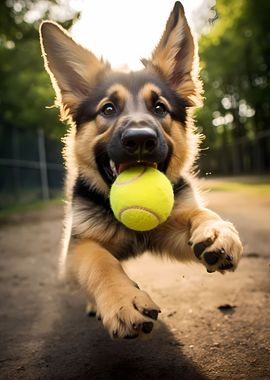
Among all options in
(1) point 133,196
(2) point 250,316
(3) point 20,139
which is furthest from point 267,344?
(3) point 20,139

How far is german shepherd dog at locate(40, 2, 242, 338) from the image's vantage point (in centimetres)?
277

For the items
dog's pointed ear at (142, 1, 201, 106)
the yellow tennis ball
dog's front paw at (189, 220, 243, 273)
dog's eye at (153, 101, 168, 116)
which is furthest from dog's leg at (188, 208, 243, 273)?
dog's pointed ear at (142, 1, 201, 106)

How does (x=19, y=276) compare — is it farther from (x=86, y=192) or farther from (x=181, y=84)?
(x=181, y=84)

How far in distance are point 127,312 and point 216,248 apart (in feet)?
1.91

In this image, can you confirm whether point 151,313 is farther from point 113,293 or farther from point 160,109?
point 160,109

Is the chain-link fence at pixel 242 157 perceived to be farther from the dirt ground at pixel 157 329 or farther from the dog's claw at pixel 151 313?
the dog's claw at pixel 151 313

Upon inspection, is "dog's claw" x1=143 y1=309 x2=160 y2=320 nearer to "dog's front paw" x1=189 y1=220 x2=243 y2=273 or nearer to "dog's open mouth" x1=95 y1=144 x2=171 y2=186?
"dog's front paw" x1=189 y1=220 x2=243 y2=273

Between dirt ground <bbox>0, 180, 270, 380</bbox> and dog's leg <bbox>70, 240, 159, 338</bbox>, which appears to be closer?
dog's leg <bbox>70, 240, 159, 338</bbox>

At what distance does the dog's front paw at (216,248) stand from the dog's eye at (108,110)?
4.41ft

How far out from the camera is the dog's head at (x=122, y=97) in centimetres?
352

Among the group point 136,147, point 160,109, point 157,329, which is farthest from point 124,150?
point 157,329

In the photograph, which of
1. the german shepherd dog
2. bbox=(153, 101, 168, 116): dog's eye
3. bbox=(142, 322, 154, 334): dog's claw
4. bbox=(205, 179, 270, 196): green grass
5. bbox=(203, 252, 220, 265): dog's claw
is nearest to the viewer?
bbox=(142, 322, 154, 334): dog's claw

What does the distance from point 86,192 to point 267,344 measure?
1844 mm

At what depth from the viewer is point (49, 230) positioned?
8828 mm
